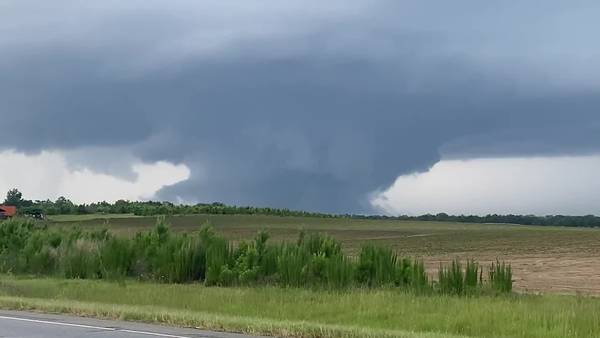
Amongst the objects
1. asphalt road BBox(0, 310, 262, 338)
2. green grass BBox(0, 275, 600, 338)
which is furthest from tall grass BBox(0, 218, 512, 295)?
asphalt road BBox(0, 310, 262, 338)

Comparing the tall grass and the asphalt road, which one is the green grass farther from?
the tall grass

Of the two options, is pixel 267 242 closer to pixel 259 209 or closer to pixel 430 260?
pixel 430 260

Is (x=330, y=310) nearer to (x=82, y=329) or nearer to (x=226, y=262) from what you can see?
(x=82, y=329)

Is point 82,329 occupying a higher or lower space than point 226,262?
lower

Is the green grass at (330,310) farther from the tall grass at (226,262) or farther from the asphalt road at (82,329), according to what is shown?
the tall grass at (226,262)

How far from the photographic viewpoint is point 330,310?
24.8 meters

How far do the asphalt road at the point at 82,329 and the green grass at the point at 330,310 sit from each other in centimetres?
97

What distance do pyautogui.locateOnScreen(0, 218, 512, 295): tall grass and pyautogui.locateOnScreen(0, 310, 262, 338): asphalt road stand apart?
35.1 ft

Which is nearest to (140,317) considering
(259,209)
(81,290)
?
(81,290)

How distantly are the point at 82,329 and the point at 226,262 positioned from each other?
1570cm

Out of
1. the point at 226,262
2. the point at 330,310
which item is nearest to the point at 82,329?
the point at 330,310

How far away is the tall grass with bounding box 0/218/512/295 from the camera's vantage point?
2848 centimetres

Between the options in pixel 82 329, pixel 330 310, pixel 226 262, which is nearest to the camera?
pixel 82 329

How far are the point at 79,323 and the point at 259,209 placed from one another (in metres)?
119
